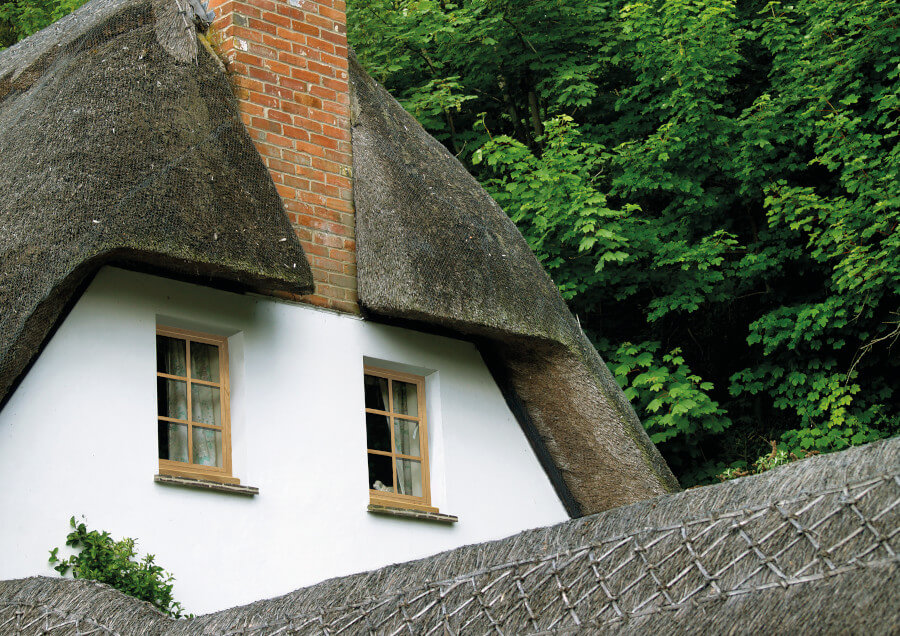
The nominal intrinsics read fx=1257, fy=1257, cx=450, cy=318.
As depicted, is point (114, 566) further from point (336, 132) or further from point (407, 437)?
point (336, 132)

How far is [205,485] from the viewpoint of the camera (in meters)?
7.47

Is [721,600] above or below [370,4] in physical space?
below

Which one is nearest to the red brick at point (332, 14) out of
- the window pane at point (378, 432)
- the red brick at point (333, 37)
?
the red brick at point (333, 37)

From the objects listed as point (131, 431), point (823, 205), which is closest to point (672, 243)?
point (823, 205)

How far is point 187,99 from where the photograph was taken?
809 centimetres

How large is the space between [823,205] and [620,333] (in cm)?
307

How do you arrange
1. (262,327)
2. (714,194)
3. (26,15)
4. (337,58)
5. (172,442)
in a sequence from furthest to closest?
(26,15) → (714,194) → (337,58) → (262,327) → (172,442)

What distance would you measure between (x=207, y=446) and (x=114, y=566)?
4.07ft

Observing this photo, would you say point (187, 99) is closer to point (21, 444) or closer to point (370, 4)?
point (21, 444)

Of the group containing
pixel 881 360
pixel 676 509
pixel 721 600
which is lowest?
pixel 721 600

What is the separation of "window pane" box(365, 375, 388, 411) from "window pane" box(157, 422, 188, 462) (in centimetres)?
153

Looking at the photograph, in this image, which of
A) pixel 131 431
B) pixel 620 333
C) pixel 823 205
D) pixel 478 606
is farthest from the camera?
pixel 620 333

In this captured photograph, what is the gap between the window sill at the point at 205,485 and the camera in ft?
24.0

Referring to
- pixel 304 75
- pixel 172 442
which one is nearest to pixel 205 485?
pixel 172 442
